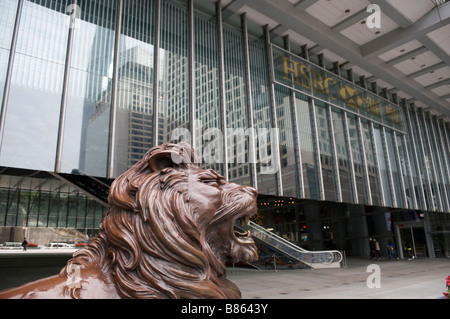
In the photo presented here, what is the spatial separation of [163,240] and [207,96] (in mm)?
10130

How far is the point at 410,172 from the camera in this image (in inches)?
752

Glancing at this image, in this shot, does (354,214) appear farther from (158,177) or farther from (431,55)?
(158,177)

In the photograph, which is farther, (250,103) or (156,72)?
(250,103)

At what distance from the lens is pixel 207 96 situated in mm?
11172

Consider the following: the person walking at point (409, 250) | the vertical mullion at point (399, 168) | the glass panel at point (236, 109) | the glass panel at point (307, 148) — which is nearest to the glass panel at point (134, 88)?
the glass panel at point (236, 109)

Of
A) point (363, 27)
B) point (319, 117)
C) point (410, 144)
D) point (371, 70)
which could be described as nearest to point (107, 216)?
point (319, 117)

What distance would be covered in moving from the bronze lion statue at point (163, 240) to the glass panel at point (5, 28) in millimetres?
7889

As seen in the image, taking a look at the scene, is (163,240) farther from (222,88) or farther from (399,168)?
(399,168)

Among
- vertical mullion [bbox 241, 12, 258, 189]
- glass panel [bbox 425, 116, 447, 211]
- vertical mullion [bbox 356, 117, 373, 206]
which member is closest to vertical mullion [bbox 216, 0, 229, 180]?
vertical mullion [bbox 241, 12, 258, 189]

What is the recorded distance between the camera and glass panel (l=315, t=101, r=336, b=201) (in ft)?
46.1

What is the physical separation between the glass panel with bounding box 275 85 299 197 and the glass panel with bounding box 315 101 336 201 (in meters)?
1.84

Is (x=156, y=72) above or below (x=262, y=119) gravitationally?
above

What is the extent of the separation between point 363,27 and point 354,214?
13.6 metres

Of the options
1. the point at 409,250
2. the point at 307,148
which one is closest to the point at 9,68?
the point at 307,148
